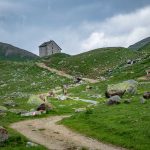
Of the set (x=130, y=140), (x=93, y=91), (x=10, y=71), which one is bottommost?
(x=130, y=140)

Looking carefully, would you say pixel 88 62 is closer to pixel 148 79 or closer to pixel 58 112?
pixel 148 79

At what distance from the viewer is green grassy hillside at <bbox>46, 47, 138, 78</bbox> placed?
145850mm

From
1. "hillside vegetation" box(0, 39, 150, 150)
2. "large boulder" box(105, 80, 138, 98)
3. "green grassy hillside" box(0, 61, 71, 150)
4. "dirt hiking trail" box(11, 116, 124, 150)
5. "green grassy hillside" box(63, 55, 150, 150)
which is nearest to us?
"green grassy hillside" box(63, 55, 150, 150)

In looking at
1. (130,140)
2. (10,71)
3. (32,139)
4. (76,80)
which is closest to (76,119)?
(32,139)

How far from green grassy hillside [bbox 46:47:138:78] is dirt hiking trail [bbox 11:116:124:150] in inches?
3262

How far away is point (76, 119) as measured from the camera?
52.3m

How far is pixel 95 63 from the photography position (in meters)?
158

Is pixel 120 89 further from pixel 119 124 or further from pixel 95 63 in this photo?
pixel 95 63

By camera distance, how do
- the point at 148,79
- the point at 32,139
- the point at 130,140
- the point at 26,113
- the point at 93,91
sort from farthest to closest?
the point at 148,79
the point at 93,91
the point at 26,113
the point at 32,139
the point at 130,140

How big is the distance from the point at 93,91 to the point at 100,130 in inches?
1904

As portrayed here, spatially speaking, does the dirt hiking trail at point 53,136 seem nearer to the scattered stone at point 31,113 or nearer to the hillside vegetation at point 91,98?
the hillside vegetation at point 91,98

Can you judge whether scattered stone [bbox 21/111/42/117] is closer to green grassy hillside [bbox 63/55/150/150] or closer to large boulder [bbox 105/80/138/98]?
green grassy hillside [bbox 63/55/150/150]

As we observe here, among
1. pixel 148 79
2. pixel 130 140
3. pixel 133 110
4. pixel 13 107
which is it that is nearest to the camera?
pixel 130 140

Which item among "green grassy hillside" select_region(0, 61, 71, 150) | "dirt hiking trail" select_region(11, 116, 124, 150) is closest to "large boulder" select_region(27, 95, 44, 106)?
"green grassy hillside" select_region(0, 61, 71, 150)
